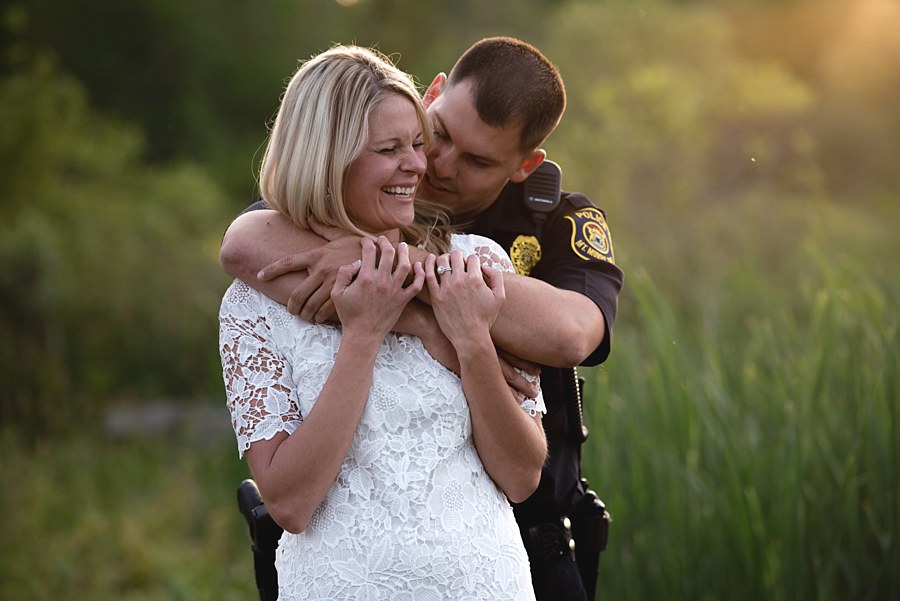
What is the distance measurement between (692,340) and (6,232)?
7.15 meters

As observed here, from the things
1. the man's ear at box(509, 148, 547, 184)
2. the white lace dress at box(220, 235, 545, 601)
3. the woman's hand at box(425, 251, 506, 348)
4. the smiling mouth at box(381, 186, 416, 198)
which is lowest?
the white lace dress at box(220, 235, 545, 601)

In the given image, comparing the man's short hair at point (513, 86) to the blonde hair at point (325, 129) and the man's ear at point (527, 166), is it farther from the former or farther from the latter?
the blonde hair at point (325, 129)

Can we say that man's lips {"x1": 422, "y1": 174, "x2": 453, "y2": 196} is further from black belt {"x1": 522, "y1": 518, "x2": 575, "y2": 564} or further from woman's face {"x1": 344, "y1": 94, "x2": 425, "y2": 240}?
black belt {"x1": 522, "y1": 518, "x2": 575, "y2": 564}

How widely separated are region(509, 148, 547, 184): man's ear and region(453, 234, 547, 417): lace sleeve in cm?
35

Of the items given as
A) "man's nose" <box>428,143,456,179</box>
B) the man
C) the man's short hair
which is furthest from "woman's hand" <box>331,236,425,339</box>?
the man's short hair

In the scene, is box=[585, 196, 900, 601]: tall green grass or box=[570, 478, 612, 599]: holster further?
box=[585, 196, 900, 601]: tall green grass

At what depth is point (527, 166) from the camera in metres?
2.42

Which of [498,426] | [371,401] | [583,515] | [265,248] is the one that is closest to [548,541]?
[583,515]

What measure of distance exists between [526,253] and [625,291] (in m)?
3.52

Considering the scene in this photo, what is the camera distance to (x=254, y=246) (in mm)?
1984

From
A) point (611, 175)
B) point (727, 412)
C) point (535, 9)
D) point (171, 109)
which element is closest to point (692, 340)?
point (727, 412)

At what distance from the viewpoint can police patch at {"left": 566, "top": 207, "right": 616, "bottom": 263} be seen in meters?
2.24

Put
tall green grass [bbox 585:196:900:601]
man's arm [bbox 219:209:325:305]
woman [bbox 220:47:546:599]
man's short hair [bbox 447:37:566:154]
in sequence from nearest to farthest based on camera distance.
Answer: woman [bbox 220:47:546:599] → man's arm [bbox 219:209:325:305] → man's short hair [bbox 447:37:566:154] → tall green grass [bbox 585:196:900:601]

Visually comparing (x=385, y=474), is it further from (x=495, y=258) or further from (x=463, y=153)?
(x=463, y=153)
